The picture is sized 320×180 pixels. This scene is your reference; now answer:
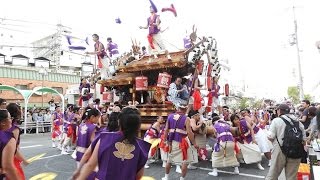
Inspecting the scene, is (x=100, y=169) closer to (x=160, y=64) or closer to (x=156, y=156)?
(x=156, y=156)

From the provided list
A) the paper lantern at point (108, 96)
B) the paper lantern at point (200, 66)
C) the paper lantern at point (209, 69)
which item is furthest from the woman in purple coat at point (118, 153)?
the paper lantern at point (108, 96)

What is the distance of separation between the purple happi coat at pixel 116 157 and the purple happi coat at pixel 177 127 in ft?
12.6

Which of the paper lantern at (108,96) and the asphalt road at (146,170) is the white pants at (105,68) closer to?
the paper lantern at (108,96)

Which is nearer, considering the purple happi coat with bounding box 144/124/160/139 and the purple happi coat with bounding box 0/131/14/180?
the purple happi coat with bounding box 0/131/14/180

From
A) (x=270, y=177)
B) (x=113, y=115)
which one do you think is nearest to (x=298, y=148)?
(x=270, y=177)

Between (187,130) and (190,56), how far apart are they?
3.43m

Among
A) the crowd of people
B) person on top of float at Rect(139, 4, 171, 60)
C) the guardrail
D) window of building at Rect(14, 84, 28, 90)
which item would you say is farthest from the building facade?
person on top of float at Rect(139, 4, 171, 60)

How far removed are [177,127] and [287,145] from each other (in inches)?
92.2

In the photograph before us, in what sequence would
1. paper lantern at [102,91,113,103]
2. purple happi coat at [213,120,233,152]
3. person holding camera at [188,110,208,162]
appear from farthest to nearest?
paper lantern at [102,91,113,103]
person holding camera at [188,110,208,162]
purple happi coat at [213,120,233,152]

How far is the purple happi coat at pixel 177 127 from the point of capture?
6.54m

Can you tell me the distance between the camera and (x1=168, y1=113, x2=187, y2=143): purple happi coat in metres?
6.54

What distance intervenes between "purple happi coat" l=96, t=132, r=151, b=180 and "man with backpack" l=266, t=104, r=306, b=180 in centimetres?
Answer: 341

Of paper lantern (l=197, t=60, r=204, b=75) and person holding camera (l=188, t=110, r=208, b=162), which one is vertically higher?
paper lantern (l=197, t=60, r=204, b=75)

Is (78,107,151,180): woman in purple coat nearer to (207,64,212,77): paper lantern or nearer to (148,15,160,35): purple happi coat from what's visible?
(207,64,212,77): paper lantern
